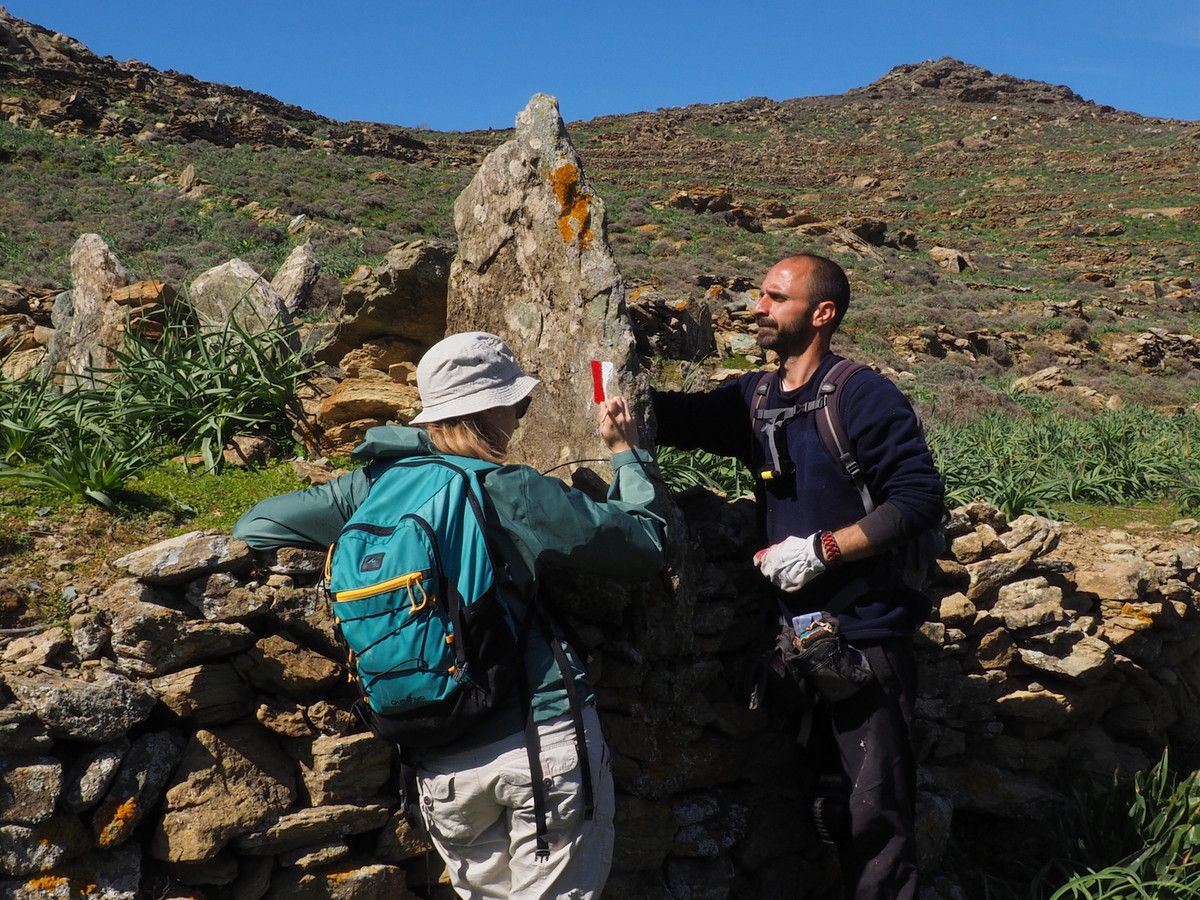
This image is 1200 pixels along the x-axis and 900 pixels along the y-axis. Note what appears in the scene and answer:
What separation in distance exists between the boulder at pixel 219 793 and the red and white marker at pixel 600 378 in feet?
5.27

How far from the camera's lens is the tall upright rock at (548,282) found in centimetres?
364

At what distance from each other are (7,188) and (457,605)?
26.7 m

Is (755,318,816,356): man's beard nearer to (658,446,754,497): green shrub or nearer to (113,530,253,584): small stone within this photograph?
(113,530,253,584): small stone

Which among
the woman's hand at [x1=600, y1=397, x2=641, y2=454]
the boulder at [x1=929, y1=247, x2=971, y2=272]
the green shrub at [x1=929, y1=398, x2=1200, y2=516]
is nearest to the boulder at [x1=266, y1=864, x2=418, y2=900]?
the woman's hand at [x1=600, y1=397, x2=641, y2=454]

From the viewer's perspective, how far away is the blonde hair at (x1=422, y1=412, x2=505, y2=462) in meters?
A: 2.55

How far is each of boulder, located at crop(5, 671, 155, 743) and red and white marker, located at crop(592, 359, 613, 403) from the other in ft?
5.73

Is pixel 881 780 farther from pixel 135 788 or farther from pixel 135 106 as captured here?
pixel 135 106

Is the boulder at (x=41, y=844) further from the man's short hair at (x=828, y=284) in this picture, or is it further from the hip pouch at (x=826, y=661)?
the man's short hair at (x=828, y=284)

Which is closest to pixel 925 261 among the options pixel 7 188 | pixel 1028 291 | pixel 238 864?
pixel 1028 291

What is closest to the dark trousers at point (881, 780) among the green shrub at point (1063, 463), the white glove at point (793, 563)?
the white glove at point (793, 563)

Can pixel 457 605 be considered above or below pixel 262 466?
below

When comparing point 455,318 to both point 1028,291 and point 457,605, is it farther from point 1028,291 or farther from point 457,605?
point 1028,291

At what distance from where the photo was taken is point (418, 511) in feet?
7.52

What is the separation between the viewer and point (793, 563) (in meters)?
3.13
